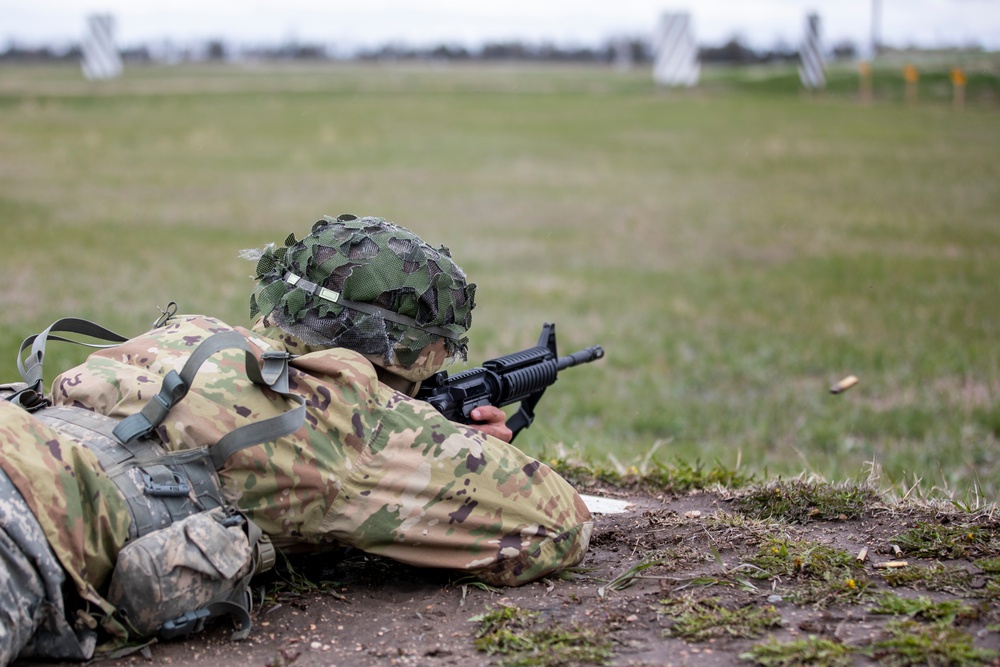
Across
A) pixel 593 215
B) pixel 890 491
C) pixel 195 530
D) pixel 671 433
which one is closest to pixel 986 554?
pixel 890 491

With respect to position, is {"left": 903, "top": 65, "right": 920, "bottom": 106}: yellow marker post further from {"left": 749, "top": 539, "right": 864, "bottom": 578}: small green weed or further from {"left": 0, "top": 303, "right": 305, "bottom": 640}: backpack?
{"left": 0, "top": 303, "right": 305, "bottom": 640}: backpack

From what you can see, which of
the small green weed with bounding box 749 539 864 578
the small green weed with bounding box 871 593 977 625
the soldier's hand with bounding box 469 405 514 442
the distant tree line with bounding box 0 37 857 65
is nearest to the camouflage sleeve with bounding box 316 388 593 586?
the soldier's hand with bounding box 469 405 514 442

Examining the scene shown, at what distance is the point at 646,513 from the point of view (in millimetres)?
4160

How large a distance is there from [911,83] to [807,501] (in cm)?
3461

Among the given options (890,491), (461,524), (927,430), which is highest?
(461,524)

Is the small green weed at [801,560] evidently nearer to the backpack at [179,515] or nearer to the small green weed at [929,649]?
the small green weed at [929,649]

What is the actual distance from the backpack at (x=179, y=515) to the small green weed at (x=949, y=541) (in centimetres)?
213

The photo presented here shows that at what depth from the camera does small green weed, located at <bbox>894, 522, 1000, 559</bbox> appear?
139 inches

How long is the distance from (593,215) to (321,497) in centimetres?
1356

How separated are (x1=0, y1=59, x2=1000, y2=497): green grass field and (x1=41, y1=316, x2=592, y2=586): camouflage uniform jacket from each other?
177 centimetres

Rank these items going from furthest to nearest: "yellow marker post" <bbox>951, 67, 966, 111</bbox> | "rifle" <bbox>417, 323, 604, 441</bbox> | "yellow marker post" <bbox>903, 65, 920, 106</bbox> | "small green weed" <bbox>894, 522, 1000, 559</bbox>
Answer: "yellow marker post" <bbox>903, 65, 920, 106</bbox>, "yellow marker post" <bbox>951, 67, 966, 111</bbox>, "rifle" <bbox>417, 323, 604, 441</bbox>, "small green weed" <bbox>894, 522, 1000, 559</bbox>

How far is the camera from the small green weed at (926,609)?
298 centimetres

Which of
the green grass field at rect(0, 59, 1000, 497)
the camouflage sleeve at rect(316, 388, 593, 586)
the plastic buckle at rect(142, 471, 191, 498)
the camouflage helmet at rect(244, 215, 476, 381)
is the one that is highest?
the camouflage helmet at rect(244, 215, 476, 381)

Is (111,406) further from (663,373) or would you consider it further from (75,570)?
(663,373)
